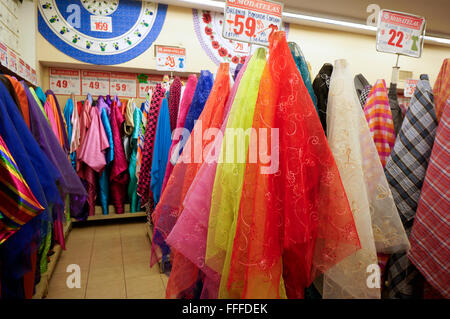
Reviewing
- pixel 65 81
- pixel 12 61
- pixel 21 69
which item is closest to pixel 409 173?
pixel 12 61

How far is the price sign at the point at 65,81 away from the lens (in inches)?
137

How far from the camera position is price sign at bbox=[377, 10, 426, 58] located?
171 cm

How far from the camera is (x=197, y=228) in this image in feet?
2.69

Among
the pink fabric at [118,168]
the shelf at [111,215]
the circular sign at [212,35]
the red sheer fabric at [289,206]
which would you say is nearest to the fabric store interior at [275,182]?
the red sheer fabric at [289,206]

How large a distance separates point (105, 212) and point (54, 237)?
4.67 ft

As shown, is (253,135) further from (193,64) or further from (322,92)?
(193,64)

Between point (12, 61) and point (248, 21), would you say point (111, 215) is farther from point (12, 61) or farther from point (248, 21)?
point (248, 21)

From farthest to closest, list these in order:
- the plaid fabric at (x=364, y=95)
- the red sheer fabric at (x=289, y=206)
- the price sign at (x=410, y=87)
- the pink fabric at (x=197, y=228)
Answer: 1. the price sign at (x=410, y=87)
2. the plaid fabric at (x=364, y=95)
3. the pink fabric at (x=197, y=228)
4. the red sheer fabric at (x=289, y=206)

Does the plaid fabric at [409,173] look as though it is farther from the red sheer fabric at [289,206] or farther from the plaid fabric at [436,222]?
the red sheer fabric at [289,206]

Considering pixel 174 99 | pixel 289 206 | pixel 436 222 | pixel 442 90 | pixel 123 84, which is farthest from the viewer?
pixel 123 84

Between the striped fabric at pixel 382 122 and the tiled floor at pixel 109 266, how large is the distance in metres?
1.76

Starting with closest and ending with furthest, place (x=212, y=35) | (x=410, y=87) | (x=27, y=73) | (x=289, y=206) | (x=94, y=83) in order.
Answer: (x=289, y=206) < (x=27, y=73) < (x=410, y=87) < (x=94, y=83) < (x=212, y=35)

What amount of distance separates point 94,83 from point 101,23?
2.58 ft

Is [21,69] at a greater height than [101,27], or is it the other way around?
[101,27]
